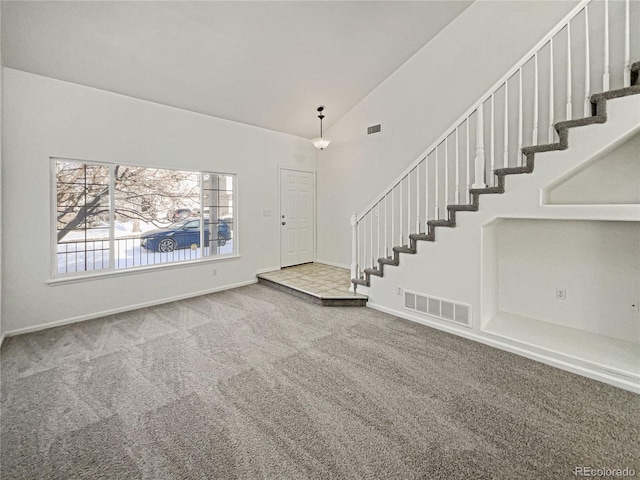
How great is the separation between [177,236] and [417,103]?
4584 millimetres

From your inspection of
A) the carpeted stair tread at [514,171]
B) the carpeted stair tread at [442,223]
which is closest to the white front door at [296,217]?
the carpeted stair tread at [442,223]

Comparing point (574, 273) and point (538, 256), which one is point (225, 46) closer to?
point (538, 256)

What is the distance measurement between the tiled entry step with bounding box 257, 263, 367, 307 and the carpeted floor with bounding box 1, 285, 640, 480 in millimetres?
864

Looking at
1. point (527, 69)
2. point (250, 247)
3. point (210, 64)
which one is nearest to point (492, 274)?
point (527, 69)

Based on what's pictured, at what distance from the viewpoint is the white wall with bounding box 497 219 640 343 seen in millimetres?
2818

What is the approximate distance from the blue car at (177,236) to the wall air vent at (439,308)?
11.4ft

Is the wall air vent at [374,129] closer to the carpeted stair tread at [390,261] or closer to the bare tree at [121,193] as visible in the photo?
the carpeted stair tread at [390,261]

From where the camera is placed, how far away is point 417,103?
473 centimetres

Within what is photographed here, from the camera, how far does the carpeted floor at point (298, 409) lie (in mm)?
1653

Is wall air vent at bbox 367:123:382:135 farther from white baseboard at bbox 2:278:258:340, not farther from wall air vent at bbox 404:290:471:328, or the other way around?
white baseboard at bbox 2:278:258:340

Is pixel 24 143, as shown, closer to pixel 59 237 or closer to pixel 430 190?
pixel 59 237

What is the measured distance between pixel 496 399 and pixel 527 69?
385 cm

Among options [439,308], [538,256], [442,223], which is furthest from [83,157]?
[538,256]

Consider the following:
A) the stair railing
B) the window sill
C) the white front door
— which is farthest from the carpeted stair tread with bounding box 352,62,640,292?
the window sill
